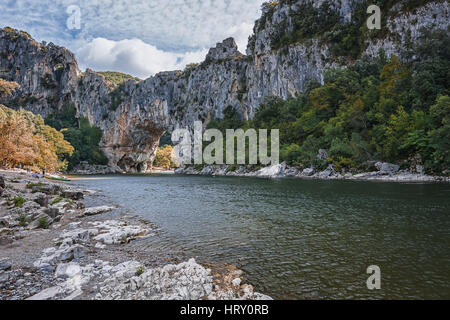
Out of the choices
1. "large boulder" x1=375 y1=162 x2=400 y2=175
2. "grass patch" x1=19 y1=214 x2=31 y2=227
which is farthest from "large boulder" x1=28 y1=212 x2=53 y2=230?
"large boulder" x1=375 y1=162 x2=400 y2=175

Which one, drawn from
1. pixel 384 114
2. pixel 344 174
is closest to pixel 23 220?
pixel 344 174

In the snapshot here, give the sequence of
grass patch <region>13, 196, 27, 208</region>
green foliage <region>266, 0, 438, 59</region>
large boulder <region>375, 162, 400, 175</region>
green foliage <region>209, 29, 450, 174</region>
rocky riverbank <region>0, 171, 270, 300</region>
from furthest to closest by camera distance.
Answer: green foliage <region>266, 0, 438, 59</region>, large boulder <region>375, 162, 400, 175</region>, green foliage <region>209, 29, 450, 174</region>, grass patch <region>13, 196, 27, 208</region>, rocky riverbank <region>0, 171, 270, 300</region>

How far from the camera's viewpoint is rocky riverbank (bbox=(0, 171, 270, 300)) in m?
4.59

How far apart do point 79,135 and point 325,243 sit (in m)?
105

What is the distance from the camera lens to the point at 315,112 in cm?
4625

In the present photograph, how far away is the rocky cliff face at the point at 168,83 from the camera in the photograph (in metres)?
59.4

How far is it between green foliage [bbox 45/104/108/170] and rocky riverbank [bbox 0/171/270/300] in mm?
85666

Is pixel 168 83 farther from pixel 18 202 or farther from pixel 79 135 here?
pixel 18 202

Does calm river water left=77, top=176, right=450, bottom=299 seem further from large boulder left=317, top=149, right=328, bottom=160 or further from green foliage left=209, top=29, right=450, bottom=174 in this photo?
large boulder left=317, top=149, right=328, bottom=160

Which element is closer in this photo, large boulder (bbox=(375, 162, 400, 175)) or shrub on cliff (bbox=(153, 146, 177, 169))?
large boulder (bbox=(375, 162, 400, 175))

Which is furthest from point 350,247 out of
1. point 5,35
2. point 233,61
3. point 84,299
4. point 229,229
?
point 5,35

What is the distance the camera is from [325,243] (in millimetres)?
→ 7684

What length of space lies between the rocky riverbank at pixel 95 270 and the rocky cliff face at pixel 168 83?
185ft

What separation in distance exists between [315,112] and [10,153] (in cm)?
5281
